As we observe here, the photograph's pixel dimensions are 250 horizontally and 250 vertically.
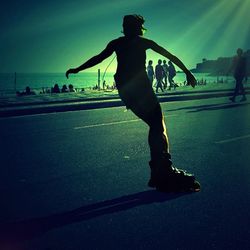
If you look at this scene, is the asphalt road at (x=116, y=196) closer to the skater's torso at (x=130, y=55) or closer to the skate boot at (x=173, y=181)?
the skate boot at (x=173, y=181)

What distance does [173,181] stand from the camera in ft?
15.3

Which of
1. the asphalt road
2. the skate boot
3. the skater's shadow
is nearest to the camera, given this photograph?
the asphalt road

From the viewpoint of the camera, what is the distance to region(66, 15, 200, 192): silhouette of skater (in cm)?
468

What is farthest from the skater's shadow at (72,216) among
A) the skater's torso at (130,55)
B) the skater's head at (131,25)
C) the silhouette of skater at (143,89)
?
the skater's head at (131,25)

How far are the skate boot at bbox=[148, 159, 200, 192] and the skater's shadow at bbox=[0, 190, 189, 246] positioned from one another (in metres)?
0.09

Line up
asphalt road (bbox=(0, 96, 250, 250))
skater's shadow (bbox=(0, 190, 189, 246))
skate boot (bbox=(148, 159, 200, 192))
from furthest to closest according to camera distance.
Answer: skate boot (bbox=(148, 159, 200, 192)) < skater's shadow (bbox=(0, 190, 189, 246)) < asphalt road (bbox=(0, 96, 250, 250))

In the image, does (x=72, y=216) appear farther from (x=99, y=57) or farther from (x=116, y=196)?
(x=99, y=57)

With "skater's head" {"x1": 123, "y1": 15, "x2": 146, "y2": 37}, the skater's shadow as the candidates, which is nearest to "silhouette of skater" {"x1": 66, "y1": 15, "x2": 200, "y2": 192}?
"skater's head" {"x1": 123, "y1": 15, "x2": 146, "y2": 37}

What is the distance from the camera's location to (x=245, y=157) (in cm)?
649

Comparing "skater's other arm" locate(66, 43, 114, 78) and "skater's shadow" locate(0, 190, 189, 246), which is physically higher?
"skater's other arm" locate(66, 43, 114, 78)

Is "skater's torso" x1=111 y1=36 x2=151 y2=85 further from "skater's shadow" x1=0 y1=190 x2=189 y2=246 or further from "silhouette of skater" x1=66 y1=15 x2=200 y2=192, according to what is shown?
"skater's shadow" x1=0 y1=190 x2=189 y2=246

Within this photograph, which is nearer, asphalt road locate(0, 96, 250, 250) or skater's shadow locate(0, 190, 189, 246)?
asphalt road locate(0, 96, 250, 250)

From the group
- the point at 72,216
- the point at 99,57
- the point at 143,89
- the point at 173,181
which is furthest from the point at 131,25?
the point at 72,216

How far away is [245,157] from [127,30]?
3.11 m
